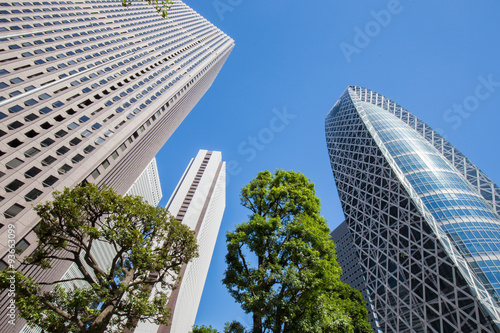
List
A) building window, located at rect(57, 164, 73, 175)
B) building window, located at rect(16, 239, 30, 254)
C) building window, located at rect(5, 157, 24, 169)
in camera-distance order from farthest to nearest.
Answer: building window, located at rect(57, 164, 73, 175) → building window, located at rect(5, 157, 24, 169) → building window, located at rect(16, 239, 30, 254)

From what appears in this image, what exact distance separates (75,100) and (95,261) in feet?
82.2

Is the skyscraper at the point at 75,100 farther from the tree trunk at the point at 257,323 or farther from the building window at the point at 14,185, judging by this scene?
the tree trunk at the point at 257,323

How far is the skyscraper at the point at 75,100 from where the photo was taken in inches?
739

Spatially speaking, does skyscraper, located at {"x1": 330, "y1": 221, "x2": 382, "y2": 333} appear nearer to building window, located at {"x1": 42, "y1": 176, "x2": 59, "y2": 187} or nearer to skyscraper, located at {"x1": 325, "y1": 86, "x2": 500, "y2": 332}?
skyscraper, located at {"x1": 325, "y1": 86, "x2": 500, "y2": 332}

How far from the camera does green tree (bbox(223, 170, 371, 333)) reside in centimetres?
852

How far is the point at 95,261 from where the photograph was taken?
10.4 metres

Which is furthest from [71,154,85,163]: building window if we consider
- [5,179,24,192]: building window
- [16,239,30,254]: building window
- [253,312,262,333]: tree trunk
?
[253,312,262,333]: tree trunk

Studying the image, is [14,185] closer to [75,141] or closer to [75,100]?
[75,141]

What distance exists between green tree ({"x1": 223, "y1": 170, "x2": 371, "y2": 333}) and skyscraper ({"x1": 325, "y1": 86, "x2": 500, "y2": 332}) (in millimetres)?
24627

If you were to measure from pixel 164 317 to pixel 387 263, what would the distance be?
38420mm

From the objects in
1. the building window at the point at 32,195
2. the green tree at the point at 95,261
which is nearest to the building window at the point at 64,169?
the building window at the point at 32,195

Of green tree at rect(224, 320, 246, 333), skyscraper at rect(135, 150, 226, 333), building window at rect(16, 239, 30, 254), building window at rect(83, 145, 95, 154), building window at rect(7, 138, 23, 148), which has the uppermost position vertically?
skyscraper at rect(135, 150, 226, 333)

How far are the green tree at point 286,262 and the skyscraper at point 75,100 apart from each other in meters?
13.0

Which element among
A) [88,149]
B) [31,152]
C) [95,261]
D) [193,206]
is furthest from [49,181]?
[193,206]
